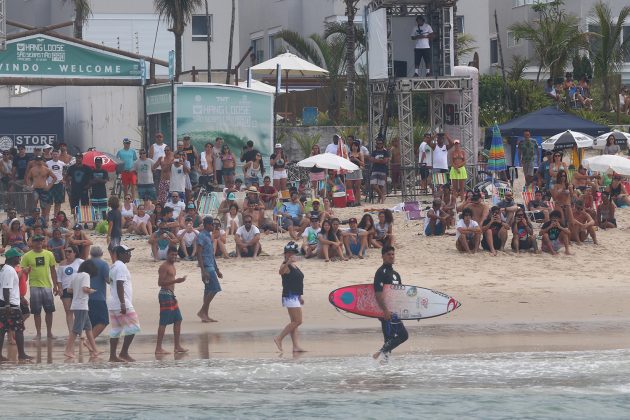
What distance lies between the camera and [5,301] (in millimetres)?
16188

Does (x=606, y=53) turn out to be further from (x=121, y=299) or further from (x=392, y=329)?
(x=121, y=299)

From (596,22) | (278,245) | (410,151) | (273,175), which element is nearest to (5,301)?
(278,245)

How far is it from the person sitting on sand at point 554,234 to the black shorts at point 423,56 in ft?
23.2

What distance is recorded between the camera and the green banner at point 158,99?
28.1 meters

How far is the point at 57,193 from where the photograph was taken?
25.0m

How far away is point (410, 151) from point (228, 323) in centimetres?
1060

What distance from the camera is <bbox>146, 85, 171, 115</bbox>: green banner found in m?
28.1

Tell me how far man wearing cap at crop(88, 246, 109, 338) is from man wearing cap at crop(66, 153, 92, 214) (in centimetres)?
868

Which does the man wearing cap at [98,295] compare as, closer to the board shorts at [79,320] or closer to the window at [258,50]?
the board shorts at [79,320]

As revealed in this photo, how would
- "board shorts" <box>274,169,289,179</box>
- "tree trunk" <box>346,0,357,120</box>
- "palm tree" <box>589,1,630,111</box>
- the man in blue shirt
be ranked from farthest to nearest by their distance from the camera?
"palm tree" <box>589,1,630,111</box>, "tree trunk" <box>346,0,357,120</box>, "board shorts" <box>274,169,289,179</box>, the man in blue shirt

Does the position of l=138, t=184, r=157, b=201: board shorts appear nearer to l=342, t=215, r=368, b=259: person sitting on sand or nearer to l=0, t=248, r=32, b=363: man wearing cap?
l=342, t=215, r=368, b=259: person sitting on sand

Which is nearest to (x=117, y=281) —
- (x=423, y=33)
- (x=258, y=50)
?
(x=423, y=33)

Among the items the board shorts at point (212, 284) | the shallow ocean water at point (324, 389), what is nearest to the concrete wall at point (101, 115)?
the board shorts at point (212, 284)

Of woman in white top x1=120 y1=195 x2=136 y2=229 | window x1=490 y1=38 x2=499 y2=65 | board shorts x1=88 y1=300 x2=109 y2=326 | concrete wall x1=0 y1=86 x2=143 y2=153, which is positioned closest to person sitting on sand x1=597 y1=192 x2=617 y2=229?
woman in white top x1=120 y1=195 x2=136 y2=229
